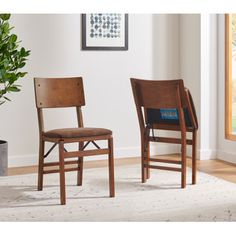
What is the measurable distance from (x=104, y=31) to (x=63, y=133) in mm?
1990

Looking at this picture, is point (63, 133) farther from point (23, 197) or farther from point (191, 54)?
point (191, 54)

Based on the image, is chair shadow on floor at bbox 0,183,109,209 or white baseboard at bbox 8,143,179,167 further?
white baseboard at bbox 8,143,179,167

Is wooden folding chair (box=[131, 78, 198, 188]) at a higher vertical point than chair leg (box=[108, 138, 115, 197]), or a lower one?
higher

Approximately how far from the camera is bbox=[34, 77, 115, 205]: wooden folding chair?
142 inches

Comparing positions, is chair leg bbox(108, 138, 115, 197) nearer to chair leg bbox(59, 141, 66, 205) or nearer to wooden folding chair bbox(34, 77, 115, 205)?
wooden folding chair bbox(34, 77, 115, 205)

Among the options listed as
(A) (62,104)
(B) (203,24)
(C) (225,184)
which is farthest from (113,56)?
(C) (225,184)

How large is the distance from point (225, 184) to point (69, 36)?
2.16m

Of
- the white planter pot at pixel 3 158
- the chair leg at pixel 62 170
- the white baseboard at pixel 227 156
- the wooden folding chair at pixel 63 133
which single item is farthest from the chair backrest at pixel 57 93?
the white baseboard at pixel 227 156

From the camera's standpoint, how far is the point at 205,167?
16.3ft

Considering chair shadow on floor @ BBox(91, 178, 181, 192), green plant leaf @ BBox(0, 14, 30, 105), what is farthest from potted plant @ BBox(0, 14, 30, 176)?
chair shadow on floor @ BBox(91, 178, 181, 192)

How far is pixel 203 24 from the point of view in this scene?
212 inches

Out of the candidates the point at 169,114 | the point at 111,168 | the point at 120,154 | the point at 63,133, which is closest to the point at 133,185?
the point at 111,168

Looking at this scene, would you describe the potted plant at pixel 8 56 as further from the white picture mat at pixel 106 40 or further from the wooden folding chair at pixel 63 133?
the white picture mat at pixel 106 40

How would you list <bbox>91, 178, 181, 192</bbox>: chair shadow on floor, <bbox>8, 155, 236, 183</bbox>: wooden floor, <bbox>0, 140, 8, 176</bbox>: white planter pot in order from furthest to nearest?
<bbox>8, 155, 236, 183</bbox>: wooden floor, <bbox>0, 140, 8, 176</bbox>: white planter pot, <bbox>91, 178, 181, 192</bbox>: chair shadow on floor
